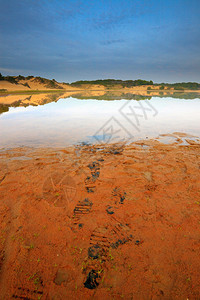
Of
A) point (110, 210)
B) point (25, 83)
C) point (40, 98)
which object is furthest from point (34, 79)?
point (110, 210)

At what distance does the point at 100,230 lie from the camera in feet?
11.2

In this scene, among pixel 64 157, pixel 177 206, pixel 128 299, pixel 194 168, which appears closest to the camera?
pixel 128 299

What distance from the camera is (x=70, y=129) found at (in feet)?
37.7

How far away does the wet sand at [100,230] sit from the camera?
2514 mm

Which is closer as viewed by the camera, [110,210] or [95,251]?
[95,251]

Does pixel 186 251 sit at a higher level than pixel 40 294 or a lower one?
higher

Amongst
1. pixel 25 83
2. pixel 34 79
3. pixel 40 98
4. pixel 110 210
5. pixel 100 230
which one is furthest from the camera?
pixel 34 79

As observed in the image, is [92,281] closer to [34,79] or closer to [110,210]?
[110,210]

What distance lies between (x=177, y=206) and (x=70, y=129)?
906cm

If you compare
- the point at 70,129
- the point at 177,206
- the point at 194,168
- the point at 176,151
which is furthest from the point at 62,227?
the point at 70,129

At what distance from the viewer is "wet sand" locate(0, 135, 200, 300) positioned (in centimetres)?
251

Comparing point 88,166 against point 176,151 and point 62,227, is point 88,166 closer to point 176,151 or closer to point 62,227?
point 62,227

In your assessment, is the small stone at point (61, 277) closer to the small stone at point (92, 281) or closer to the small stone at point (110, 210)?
the small stone at point (92, 281)

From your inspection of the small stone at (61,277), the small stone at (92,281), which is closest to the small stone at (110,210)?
the small stone at (92,281)
